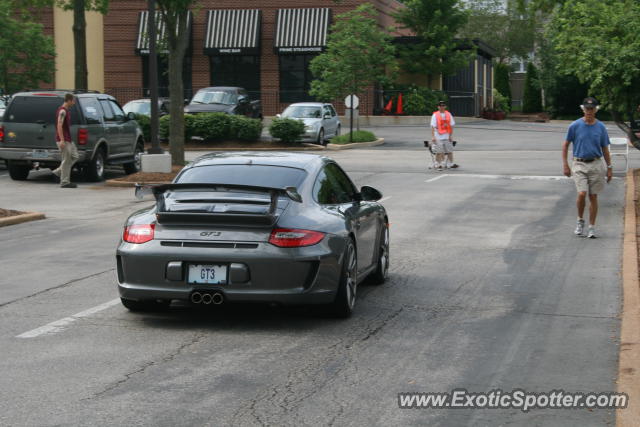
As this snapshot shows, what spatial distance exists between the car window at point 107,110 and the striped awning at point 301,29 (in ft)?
99.6

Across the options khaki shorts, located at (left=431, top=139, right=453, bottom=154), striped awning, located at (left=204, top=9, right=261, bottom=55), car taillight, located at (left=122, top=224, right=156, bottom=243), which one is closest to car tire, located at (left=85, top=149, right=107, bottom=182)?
khaki shorts, located at (left=431, top=139, right=453, bottom=154)

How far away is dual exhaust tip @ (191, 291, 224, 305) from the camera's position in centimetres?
845

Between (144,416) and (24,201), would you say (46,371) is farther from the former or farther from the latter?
(24,201)

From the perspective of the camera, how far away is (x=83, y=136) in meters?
24.0

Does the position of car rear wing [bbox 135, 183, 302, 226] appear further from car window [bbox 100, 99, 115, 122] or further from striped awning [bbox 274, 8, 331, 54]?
striped awning [bbox 274, 8, 331, 54]

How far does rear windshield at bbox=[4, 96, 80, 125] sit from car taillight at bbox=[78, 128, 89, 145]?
0.27m

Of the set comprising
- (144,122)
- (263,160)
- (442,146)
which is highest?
(144,122)

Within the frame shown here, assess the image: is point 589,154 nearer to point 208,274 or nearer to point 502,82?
point 208,274

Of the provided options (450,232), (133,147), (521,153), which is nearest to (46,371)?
(450,232)

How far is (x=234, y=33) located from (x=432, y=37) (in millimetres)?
10429

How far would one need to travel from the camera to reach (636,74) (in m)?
19.2

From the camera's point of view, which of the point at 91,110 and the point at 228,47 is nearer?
the point at 91,110

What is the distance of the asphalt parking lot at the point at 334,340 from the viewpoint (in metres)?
6.26

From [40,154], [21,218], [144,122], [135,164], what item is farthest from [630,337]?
[144,122]
